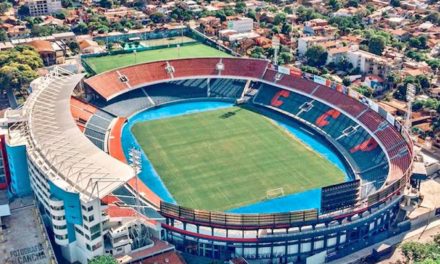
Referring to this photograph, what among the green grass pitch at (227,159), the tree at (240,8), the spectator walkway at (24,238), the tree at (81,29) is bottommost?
the green grass pitch at (227,159)

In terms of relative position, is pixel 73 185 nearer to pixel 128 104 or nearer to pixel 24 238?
pixel 24 238

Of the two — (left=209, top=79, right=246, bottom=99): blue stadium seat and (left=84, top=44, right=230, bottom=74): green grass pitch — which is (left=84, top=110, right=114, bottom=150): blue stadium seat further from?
(left=84, top=44, right=230, bottom=74): green grass pitch

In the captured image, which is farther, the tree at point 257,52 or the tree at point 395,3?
the tree at point 395,3

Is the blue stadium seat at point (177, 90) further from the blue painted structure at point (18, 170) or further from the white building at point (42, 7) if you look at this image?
the white building at point (42, 7)

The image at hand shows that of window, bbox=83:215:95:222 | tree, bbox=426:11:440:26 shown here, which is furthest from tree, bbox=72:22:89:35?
window, bbox=83:215:95:222

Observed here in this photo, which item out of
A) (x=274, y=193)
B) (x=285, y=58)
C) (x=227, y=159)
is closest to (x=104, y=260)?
(x=274, y=193)

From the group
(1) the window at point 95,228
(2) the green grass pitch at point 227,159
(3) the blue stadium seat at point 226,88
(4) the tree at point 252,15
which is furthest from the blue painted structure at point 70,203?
(4) the tree at point 252,15

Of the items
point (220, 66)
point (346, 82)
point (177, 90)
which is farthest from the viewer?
point (346, 82)
